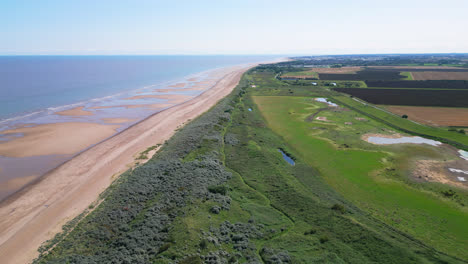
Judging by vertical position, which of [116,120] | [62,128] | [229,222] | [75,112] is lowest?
[229,222]

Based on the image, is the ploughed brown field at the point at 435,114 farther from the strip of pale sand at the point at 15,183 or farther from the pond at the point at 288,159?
the strip of pale sand at the point at 15,183

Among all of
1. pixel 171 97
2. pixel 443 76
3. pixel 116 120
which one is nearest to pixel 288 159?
pixel 116 120

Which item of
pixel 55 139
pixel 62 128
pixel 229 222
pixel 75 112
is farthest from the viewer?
pixel 75 112

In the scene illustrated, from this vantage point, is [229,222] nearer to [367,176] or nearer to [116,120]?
[367,176]

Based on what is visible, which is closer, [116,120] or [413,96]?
[116,120]

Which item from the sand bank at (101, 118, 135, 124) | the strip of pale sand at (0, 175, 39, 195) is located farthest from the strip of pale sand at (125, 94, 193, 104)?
the strip of pale sand at (0, 175, 39, 195)

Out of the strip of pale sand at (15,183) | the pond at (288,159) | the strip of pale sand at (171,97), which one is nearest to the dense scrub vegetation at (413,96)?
the pond at (288,159)

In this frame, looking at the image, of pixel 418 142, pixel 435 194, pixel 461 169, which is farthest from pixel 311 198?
pixel 418 142

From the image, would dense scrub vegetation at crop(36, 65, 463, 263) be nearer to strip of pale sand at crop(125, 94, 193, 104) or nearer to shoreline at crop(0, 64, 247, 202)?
shoreline at crop(0, 64, 247, 202)
